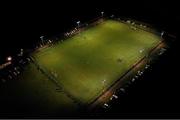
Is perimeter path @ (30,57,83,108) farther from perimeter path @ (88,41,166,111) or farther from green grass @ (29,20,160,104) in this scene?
perimeter path @ (88,41,166,111)

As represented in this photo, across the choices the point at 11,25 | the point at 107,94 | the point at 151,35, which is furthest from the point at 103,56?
the point at 11,25

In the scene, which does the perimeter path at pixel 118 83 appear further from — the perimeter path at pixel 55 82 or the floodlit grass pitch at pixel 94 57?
the perimeter path at pixel 55 82

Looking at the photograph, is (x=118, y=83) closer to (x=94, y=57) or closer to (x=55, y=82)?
(x=94, y=57)

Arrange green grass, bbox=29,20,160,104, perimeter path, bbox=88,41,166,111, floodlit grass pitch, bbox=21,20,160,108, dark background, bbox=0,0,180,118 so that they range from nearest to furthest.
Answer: dark background, bbox=0,0,180,118 → perimeter path, bbox=88,41,166,111 → green grass, bbox=29,20,160,104 → floodlit grass pitch, bbox=21,20,160,108

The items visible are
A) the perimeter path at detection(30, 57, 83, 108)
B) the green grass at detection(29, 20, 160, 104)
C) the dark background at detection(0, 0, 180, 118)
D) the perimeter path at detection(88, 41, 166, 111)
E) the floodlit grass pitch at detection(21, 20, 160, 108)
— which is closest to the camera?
the dark background at detection(0, 0, 180, 118)

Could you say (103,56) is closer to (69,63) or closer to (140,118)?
(69,63)

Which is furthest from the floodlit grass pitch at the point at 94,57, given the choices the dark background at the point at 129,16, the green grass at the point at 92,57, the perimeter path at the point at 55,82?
the dark background at the point at 129,16

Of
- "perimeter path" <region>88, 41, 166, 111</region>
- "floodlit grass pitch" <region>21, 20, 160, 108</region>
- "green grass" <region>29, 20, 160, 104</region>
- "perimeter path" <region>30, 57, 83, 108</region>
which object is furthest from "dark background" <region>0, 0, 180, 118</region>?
"green grass" <region>29, 20, 160, 104</region>
